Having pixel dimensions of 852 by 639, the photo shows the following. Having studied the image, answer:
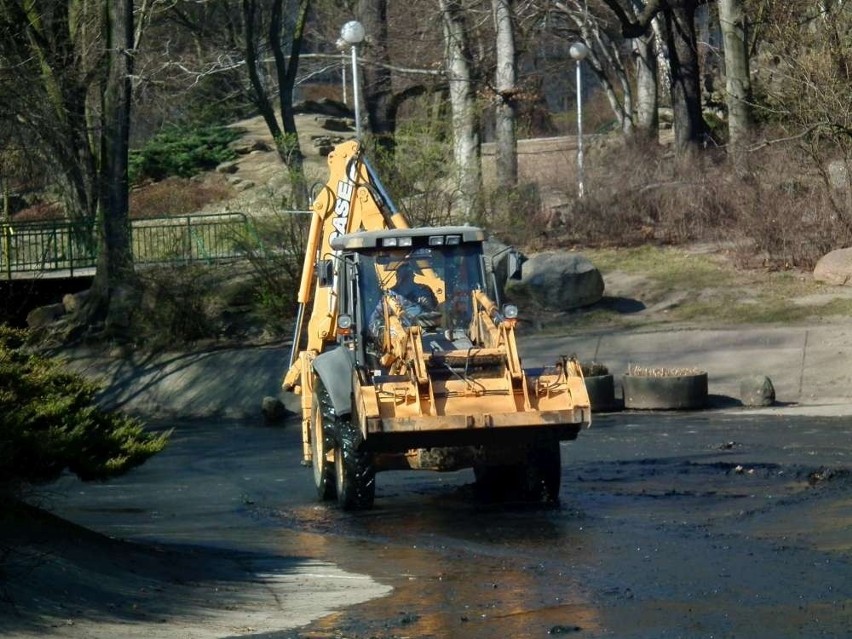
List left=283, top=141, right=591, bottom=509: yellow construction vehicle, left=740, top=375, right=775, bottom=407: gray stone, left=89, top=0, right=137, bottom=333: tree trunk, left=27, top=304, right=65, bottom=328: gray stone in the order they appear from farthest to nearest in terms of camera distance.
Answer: left=27, top=304, right=65, bottom=328: gray stone < left=89, top=0, right=137, bottom=333: tree trunk < left=740, top=375, right=775, bottom=407: gray stone < left=283, top=141, right=591, bottom=509: yellow construction vehicle

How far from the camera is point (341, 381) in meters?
12.4

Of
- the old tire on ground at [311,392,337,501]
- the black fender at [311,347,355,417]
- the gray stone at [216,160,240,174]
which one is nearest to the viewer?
the black fender at [311,347,355,417]

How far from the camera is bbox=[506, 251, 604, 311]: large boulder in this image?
2458 centimetres

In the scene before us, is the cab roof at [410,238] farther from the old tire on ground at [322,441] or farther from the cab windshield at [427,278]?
the old tire on ground at [322,441]

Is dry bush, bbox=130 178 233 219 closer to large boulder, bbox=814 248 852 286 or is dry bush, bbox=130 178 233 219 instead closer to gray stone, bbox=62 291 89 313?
gray stone, bbox=62 291 89 313

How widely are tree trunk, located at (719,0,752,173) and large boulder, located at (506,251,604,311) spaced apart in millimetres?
8021

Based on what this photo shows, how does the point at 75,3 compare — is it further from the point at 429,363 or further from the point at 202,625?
the point at 202,625

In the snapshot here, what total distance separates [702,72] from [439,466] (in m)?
31.5

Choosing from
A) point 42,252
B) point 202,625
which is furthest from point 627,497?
point 42,252

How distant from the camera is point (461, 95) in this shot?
31406 mm

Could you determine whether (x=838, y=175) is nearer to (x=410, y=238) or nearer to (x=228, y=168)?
(x=410, y=238)

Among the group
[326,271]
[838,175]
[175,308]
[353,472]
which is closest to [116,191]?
[175,308]

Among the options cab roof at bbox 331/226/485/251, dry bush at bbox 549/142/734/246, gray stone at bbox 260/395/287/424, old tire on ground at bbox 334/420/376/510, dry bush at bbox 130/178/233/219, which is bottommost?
gray stone at bbox 260/395/287/424

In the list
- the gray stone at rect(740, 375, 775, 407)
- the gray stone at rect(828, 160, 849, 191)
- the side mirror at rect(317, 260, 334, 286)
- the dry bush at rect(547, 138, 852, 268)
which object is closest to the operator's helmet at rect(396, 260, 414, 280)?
the side mirror at rect(317, 260, 334, 286)
